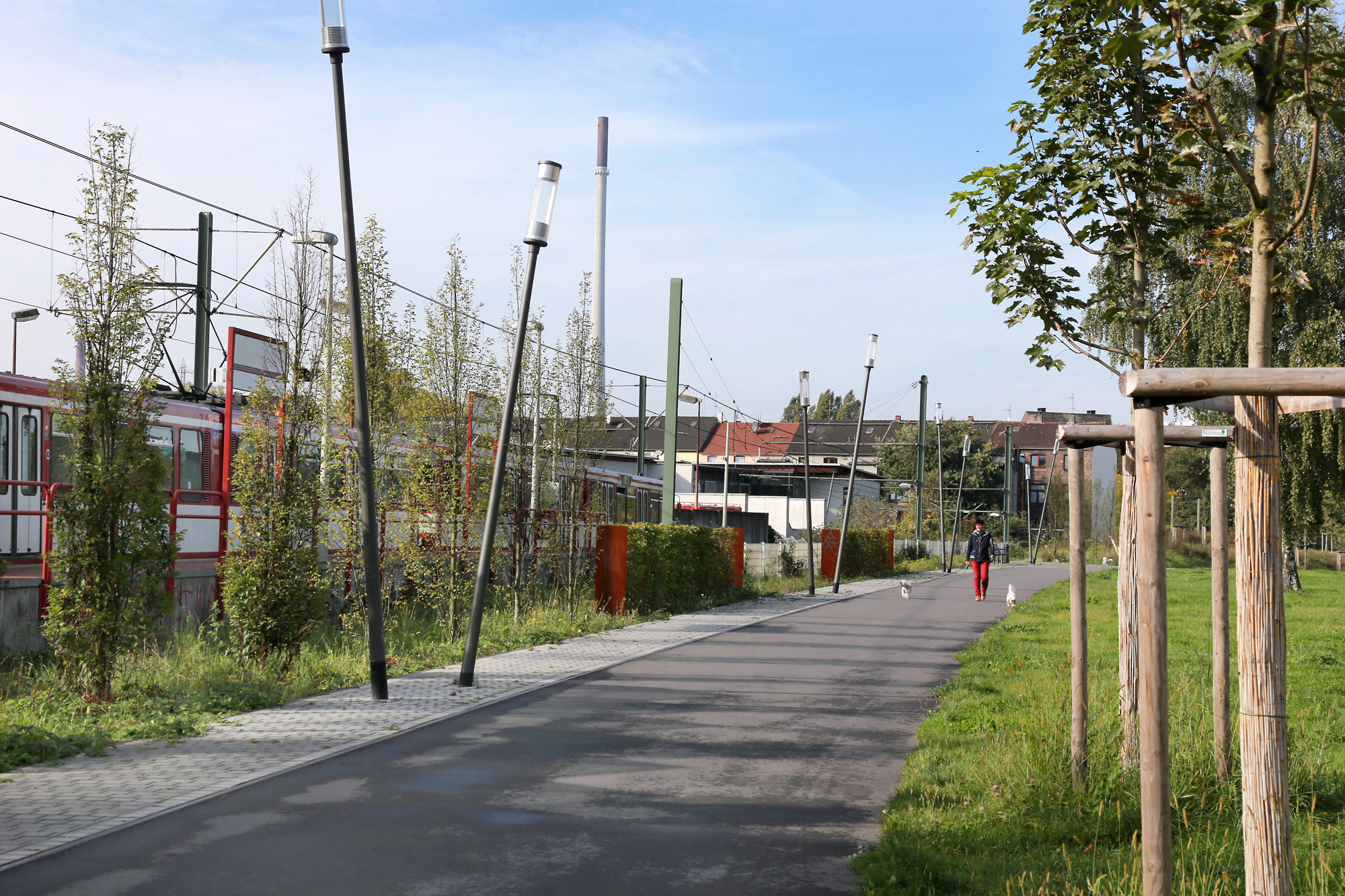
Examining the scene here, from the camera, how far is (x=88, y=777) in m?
7.55

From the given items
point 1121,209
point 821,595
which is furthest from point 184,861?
point 821,595

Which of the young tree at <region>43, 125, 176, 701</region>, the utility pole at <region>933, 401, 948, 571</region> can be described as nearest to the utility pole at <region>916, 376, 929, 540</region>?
the utility pole at <region>933, 401, 948, 571</region>

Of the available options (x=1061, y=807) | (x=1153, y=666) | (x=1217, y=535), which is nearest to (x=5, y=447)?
(x=1061, y=807)

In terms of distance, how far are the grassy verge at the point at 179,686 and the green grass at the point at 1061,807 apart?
19.8 ft

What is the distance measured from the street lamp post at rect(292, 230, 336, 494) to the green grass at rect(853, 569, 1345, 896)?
316 inches

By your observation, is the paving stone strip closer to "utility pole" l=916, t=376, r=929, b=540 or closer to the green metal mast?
the green metal mast

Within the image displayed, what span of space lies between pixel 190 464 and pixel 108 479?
8639 millimetres

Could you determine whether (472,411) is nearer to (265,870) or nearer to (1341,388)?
(265,870)

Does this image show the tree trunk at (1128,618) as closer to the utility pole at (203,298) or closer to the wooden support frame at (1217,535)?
the wooden support frame at (1217,535)

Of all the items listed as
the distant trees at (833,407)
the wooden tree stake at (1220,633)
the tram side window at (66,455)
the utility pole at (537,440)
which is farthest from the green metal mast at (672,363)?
the distant trees at (833,407)

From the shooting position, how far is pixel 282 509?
1225cm

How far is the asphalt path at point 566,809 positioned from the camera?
5480mm

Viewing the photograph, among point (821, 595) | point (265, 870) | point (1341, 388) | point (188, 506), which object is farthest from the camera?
point (821, 595)

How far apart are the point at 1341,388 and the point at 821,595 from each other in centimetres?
2563
